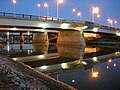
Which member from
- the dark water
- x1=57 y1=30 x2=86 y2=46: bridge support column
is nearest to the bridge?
x1=57 y1=30 x2=86 y2=46: bridge support column

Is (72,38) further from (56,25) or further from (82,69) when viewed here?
(82,69)

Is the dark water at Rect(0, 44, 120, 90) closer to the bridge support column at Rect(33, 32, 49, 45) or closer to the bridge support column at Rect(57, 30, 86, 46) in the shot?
the bridge support column at Rect(57, 30, 86, 46)

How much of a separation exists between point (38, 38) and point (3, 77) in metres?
94.1

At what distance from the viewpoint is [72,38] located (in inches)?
2940

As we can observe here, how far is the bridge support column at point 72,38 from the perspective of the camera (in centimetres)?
7244

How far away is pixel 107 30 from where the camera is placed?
3413 inches

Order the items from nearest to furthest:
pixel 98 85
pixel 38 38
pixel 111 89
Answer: pixel 111 89
pixel 98 85
pixel 38 38

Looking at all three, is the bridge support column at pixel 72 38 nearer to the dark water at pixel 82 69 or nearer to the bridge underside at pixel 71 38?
the bridge underside at pixel 71 38

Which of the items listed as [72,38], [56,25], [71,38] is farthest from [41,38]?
[56,25]

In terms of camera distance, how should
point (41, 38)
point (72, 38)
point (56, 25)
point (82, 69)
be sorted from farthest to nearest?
point (41, 38) → point (72, 38) → point (56, 25) → point (82, 69)

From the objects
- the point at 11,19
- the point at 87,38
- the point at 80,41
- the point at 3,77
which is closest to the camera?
the point at 3,77

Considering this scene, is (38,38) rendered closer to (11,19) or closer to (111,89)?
(11,19)

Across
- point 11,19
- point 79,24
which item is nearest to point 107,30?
point 79,24

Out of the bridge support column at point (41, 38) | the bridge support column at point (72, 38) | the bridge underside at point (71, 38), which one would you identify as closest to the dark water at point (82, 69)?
the bridge support column at point (72, 38)
